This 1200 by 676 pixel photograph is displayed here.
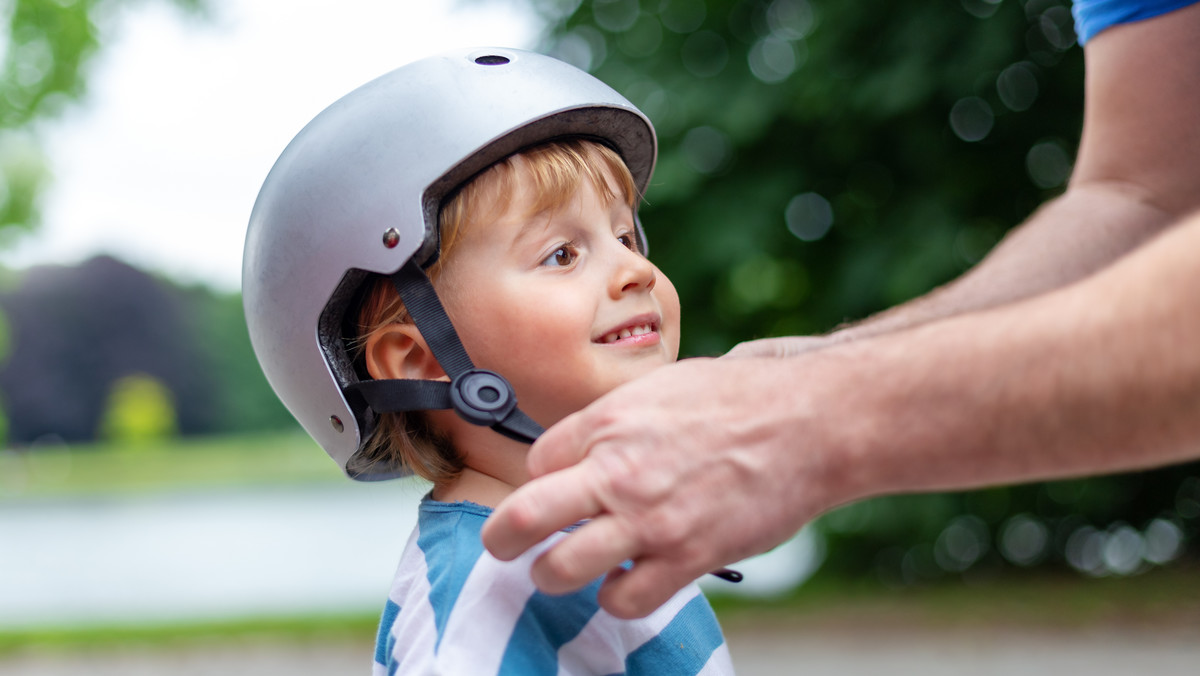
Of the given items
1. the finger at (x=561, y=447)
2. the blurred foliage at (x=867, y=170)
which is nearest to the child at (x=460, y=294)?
the finger at (x=561, y=447)

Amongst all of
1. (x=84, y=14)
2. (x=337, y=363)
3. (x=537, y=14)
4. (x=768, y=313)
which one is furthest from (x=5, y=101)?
(x=337, y=363)

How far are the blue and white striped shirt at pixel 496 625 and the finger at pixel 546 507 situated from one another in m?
0.23

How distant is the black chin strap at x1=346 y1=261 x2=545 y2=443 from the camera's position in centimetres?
165

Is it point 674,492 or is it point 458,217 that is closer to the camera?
point 674,492

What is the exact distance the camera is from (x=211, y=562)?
559 inches

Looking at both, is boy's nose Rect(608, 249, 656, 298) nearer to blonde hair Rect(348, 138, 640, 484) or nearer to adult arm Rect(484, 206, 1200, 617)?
blonde hair Rect(348, 138, 640, 484)

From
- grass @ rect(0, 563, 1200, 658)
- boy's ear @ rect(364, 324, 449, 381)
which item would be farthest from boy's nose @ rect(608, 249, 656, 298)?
grass @ rect(0, 563, 1200, 658)

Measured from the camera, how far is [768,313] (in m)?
7.89

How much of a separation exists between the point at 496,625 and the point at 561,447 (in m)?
0.30

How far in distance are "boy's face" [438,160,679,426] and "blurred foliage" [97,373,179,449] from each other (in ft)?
207

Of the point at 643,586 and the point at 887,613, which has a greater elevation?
the point at 643,586

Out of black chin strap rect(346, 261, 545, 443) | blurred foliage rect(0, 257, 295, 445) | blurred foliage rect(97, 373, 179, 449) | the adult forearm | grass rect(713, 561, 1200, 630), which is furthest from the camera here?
blurred foliage rect(97, 373, 179, 449)

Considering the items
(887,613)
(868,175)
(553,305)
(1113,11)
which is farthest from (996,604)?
(553,305)

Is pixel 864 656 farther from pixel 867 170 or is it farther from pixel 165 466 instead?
pixel 165 466
